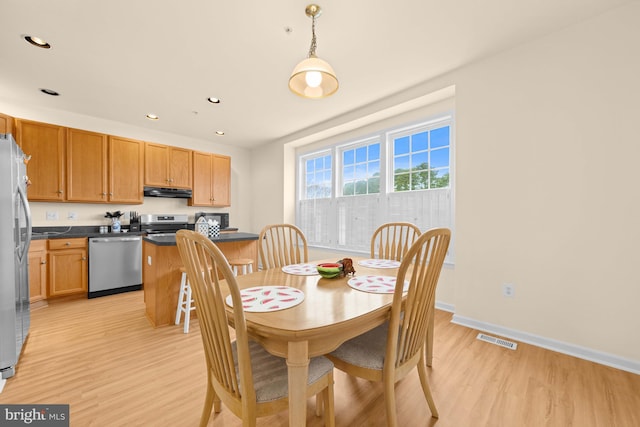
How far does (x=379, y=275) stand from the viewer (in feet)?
5.42

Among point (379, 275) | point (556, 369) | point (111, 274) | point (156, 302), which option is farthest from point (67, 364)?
point (556, 369)

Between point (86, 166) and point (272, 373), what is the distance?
13.7 ft

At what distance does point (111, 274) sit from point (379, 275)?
371cm

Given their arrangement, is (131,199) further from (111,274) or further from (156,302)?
(156,302)

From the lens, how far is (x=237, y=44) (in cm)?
224

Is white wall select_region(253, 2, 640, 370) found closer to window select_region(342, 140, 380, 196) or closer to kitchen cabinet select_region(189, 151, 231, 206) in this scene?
window select_region(342, 140, 380, 196)

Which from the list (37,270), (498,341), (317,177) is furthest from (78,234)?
(498,341)

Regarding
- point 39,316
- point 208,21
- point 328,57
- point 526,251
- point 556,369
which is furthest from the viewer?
point 39,316

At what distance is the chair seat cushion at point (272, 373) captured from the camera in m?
0.97

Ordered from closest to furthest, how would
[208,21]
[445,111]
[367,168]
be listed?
1. [208,21]
2. [445,111]
3. [367,168]

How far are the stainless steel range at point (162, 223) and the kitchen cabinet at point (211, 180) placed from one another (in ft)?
1.15

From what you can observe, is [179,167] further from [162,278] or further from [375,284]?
[375,284]

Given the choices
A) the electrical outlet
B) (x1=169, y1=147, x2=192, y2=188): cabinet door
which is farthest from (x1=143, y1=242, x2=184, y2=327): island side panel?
the electrical outlet

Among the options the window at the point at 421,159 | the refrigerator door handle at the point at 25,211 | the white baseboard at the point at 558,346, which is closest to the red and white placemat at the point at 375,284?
the white baseboard at the point at 558,346
